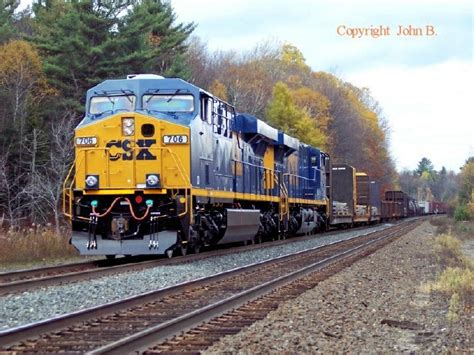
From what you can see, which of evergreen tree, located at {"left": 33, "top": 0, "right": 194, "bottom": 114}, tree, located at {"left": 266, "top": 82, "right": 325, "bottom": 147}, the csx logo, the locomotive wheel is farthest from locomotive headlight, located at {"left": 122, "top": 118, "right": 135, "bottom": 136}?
tree, located at {"left": 266, "top": 82, "right": 325, "bottom": 147}

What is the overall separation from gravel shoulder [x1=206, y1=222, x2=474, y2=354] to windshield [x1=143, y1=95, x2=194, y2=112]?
18.1 ft

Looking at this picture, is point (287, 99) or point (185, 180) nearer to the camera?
point (185, 180)

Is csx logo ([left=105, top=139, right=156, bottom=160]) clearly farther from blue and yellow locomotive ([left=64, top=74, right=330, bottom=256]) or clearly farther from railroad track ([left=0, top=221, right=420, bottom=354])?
railroad track ([left=0, top=221, right=420, bottom=354])

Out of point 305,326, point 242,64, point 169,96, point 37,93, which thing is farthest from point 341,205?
point 242,64

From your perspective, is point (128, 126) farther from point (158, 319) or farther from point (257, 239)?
point (257, 239)

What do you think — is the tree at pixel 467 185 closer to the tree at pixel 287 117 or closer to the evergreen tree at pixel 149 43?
the tree at pixel 287 117

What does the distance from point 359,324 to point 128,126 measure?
8.83 metres

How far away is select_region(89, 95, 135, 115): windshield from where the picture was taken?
16516mm

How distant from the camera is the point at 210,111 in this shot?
1769 centimetres

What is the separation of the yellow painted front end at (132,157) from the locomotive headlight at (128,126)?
0.14ft

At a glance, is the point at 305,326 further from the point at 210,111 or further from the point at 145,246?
the point at 210,111

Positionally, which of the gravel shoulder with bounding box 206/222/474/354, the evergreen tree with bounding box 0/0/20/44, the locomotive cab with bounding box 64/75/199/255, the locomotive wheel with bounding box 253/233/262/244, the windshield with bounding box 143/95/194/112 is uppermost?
the evergreen tree with bounding box 0/0/20/44

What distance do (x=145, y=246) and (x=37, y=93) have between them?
2727cm

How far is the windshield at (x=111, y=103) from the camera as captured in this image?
1652cm
